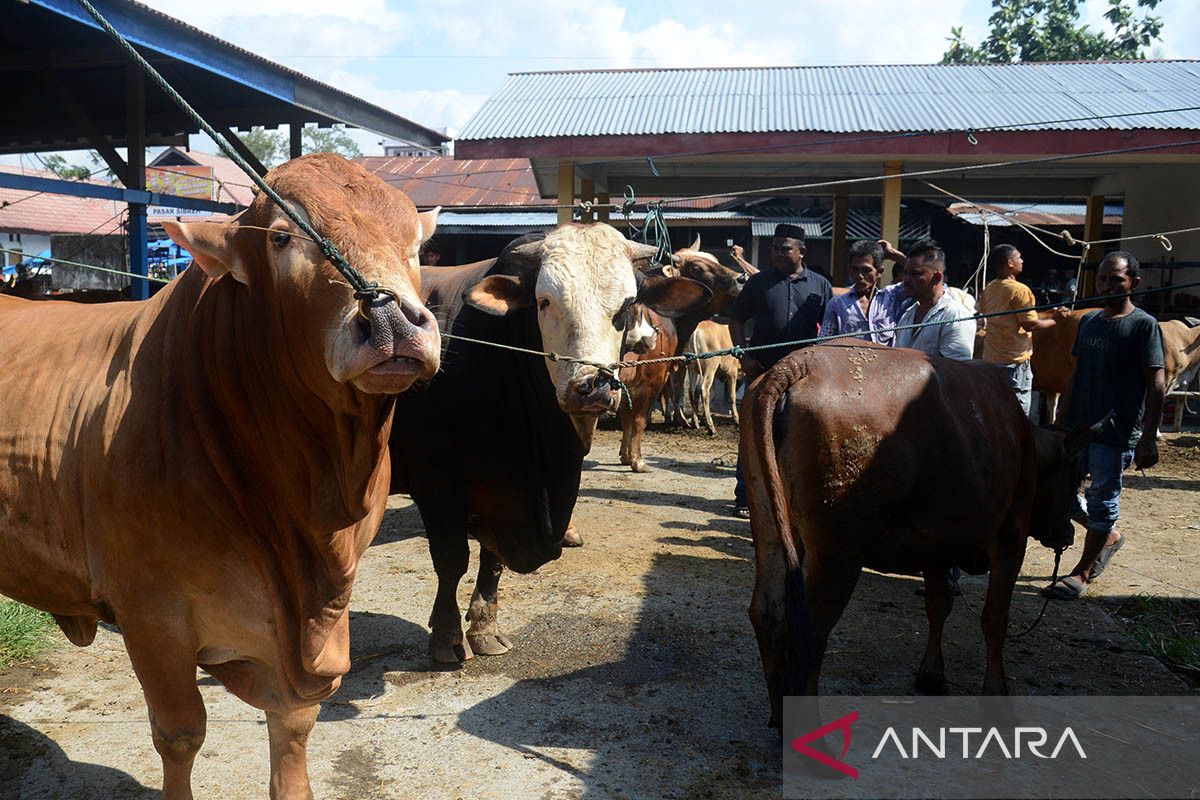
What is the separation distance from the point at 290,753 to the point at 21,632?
2.44 meters

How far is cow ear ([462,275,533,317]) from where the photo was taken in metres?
3.97

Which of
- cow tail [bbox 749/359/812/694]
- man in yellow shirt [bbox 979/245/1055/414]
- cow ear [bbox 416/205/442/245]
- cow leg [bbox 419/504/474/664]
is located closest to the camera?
cow ear [bbox 416/205/442/245]

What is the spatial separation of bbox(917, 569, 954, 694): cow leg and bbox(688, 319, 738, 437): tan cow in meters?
7.08

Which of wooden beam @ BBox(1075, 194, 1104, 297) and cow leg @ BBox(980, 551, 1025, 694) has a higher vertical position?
wooden beam @ BBox(1075, 194, 1104, 297)

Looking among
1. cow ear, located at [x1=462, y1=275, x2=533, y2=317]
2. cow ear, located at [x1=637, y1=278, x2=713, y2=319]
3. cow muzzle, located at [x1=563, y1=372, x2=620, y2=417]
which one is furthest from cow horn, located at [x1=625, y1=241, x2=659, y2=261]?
cow muzzle, located at [x1=563, y1=372, x2=620, y2=417]

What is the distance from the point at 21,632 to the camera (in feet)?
14.5

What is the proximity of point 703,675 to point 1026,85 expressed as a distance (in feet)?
→ 31.7

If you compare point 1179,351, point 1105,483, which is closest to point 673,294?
point 1105,483

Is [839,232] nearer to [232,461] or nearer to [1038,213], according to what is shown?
[1038,213]

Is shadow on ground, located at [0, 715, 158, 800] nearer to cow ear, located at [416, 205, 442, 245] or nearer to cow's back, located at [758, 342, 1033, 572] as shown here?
cow ear, located at [416, 205, 442, 245]

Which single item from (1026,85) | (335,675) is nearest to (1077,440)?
(335,675)

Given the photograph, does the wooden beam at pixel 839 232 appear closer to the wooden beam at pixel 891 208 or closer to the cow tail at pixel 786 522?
the wooden beam at pixel 891 208

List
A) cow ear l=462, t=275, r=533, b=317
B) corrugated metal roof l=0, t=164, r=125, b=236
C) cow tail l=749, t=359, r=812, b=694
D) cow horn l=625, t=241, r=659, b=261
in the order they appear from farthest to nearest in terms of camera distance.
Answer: corrugated metal roof l=0, t=164, r=125, b=236 < cow horn l=625, t=241, r=659, b=261 < cow ear l=462, t=275, r=533, b=317 < cow tail l=749, t=359, r=812, b=694

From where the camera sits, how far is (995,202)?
15.7 metres
